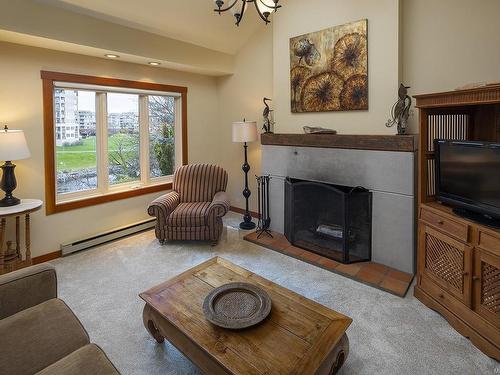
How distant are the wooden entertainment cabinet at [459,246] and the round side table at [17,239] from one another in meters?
3.53

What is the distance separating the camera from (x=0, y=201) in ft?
9.29

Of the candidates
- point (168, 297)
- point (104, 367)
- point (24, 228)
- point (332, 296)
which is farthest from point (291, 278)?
point (24, 228)

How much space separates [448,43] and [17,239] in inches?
179

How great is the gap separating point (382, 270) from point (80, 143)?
12.3 ft

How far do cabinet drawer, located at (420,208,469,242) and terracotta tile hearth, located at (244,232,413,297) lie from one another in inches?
26.3

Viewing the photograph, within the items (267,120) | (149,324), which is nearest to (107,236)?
(149,324)

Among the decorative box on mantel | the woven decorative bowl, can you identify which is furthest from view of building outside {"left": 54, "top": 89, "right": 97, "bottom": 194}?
the woven decorative bowl

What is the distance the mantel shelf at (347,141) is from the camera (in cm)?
281

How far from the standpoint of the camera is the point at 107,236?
3773mm

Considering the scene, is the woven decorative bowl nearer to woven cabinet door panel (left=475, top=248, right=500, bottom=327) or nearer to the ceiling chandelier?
woven cabinet door panel (left=475, top=248, right=500, bottom=327)

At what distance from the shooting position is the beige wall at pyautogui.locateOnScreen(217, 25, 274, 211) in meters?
4.38

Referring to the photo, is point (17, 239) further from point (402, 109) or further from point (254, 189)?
point (402, 109)

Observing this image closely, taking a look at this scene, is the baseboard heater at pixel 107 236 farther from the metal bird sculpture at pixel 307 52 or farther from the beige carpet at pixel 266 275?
the metal bird sculpture at pixel 307 52

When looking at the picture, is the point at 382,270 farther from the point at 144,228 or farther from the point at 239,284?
the point at 144,228
